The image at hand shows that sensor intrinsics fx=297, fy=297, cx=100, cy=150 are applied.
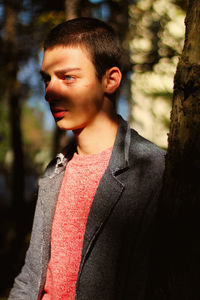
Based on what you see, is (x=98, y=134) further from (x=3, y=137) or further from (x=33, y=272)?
(x=3, y=137)

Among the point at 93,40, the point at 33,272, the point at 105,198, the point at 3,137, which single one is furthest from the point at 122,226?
the point at 3,137

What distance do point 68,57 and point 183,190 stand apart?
3.38 ft

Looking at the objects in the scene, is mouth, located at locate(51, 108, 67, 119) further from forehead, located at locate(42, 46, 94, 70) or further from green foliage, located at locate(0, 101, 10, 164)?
green foliage, located at locate(0, 101, 10, 164)

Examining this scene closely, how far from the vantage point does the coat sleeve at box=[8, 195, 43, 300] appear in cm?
179

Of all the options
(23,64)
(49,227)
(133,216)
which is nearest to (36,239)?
(49,227)

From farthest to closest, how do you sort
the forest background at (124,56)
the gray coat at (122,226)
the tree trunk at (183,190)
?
the forest background at (124,56)
the gray coat at (122,226)
the tree trunk at (183,190)

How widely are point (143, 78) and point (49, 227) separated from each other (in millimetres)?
2525

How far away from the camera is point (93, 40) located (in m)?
1.77

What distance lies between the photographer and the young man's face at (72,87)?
5.44 feet

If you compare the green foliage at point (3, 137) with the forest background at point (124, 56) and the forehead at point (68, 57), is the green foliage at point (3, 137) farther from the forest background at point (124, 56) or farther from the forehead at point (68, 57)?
the forehead at point (68, 57)

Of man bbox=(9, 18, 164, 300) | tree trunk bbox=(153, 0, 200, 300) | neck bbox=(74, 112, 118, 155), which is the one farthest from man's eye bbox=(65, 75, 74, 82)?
tree trunk bbox=(153, 0, 200, 300)

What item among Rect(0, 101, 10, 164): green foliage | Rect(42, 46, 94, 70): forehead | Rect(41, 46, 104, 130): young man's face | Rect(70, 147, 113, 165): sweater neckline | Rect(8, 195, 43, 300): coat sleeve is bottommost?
Rect(0, 101, 10, 164): green foliage

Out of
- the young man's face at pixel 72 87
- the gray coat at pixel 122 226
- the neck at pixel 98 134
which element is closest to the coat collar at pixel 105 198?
the gray coat at pixel 122 226

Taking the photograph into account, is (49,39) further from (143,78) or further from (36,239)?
(143,78)
